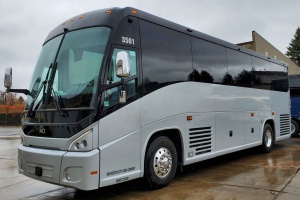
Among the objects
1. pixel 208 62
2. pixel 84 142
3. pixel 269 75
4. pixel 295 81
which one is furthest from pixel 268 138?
pixel 84 142

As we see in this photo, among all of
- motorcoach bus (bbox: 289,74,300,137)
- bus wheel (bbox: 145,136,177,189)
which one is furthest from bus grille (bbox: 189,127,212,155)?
motorcoach bus (bbox: 289,74,300,137)

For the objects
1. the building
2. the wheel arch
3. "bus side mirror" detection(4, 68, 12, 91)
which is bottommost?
the wheel arch

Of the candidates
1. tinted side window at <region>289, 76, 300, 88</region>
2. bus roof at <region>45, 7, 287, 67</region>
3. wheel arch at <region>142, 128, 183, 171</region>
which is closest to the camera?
bus roof at <region>45, 7, 287, 67</region>

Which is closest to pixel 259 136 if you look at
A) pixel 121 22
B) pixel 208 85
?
pixel 208 85

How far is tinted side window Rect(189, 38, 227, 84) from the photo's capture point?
741 centimetres

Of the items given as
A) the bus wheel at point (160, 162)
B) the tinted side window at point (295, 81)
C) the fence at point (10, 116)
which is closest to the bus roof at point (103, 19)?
the bus wheel at point (160, 162)

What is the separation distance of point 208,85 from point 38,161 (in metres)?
4.31

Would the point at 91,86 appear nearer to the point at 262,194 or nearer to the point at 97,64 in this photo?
the point at 97,64

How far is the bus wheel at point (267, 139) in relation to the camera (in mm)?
10606

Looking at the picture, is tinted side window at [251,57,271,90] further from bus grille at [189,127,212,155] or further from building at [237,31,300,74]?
building at [237,31,300,74]

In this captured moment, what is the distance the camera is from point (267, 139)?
1091 cm

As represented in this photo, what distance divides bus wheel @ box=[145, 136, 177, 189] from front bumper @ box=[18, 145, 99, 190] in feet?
4.19

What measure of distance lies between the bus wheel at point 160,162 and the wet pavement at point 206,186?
20cm

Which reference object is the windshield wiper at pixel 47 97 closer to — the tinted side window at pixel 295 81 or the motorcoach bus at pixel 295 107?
the motorcoach bus at pixel 295 107
